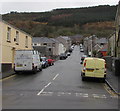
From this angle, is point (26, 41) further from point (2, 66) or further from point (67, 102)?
point (67, 102)

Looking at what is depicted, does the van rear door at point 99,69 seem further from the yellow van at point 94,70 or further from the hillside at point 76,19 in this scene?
the hillside at point 76,19

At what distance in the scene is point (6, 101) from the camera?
10.1 meters

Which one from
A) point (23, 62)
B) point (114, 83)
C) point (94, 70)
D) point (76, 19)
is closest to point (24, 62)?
point (23, 62)

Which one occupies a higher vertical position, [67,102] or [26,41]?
[26,41]

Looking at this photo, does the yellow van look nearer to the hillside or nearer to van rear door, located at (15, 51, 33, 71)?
van rear door, located at (15, 51, 33, 71)

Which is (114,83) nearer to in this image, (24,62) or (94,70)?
(94,70)

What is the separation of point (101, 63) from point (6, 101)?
11.1 meters

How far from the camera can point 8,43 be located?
89.9 feet

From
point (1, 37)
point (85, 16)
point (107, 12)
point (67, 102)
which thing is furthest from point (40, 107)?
point (85, 16)

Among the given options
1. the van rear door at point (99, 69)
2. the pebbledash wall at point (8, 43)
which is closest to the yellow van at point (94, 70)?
the van rear door at point (99, 69)

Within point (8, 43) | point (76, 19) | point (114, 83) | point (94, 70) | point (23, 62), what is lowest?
point (114, 83)

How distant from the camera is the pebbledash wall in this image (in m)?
24.9

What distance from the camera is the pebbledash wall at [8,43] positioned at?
81.8 ft

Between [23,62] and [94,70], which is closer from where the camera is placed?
[94,70]
